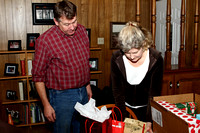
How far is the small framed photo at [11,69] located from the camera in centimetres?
355

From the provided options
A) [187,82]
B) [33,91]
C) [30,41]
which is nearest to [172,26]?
[187,82]

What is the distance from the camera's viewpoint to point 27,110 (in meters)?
3.67

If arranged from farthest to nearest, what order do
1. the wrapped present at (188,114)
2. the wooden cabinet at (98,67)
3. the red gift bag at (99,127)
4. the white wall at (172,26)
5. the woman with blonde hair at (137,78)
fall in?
the wooden cabinet at (98,67) < the white wall at (172,26) < the woman with blonde hair at (137,78) < the red gift bag at (99,127) < the wrapped present at (188,114)


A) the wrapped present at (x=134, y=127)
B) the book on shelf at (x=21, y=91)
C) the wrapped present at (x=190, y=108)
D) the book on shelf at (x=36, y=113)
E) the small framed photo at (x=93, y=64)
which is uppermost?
the small framed photo at (x=93, y=64)

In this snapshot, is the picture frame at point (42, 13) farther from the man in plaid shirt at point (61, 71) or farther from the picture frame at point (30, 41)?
the man in plaid shirt at point (61, 71)

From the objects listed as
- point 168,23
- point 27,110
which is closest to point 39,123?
point 27,110

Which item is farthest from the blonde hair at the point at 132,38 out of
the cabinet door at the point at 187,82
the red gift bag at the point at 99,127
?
the cabinet door at the point at 187,82

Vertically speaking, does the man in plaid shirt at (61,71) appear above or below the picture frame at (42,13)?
below

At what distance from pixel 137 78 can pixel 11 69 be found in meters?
2.52

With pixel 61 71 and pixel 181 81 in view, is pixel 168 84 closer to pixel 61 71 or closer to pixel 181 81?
pixel 181 81

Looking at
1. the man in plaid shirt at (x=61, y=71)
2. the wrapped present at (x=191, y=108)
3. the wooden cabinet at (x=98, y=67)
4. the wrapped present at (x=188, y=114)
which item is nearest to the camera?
the wrapped present at (x=188, y=114)

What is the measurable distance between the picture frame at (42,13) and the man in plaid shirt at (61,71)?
1959 mm

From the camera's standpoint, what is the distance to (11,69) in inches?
141

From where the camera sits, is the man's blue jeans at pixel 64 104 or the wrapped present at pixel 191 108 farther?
the man's blue jeans at pixel 64 104
